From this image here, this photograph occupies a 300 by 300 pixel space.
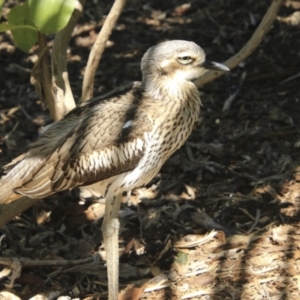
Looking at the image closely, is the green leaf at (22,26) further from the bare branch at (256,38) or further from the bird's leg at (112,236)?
the bare branch at (256,38)

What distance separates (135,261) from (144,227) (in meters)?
0.31

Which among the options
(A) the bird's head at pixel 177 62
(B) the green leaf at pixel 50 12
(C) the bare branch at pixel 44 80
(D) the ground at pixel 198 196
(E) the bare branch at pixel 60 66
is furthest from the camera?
→ (E) the bare branch at pixel 60 66

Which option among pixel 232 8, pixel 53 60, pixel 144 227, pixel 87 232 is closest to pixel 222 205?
pixel 144 227

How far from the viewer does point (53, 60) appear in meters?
4.77

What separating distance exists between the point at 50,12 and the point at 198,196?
1.86 metres

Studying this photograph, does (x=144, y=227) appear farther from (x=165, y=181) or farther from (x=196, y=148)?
(x=196, y=148)

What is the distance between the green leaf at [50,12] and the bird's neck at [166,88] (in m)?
0.67

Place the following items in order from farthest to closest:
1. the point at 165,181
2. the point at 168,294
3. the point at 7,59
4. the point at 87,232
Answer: the point at 7,59 < the point at 165,181 < the point at 87,232 < the point at 168,294

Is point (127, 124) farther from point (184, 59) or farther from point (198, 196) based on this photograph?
point (198, 196)

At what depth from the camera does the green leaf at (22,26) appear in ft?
13.1

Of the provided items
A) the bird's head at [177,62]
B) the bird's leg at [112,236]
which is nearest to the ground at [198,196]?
the bird's leg at [112,236]

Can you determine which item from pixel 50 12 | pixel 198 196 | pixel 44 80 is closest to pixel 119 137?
pixel 50 12

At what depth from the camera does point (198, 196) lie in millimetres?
5098

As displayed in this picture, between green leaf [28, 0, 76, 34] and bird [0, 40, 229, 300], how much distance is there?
559 mm
